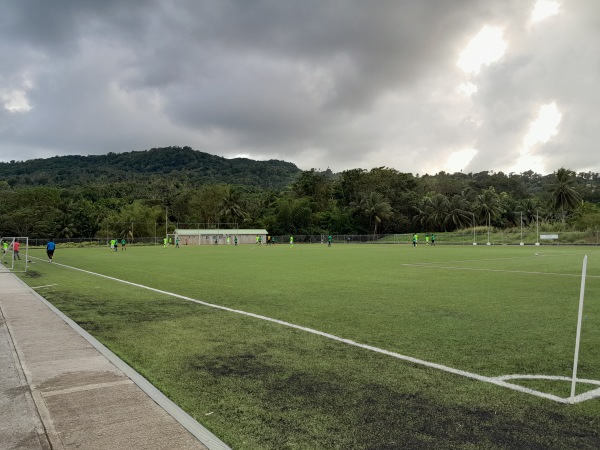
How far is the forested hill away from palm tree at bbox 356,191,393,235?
59.3 m

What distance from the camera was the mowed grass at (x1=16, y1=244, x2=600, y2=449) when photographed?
154 inches

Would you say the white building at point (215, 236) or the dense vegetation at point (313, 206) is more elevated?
the dense vegetation at point (313, 206)

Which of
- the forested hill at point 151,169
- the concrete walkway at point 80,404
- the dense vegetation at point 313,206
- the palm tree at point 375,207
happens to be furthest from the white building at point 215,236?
the concrete walkway at point 80,404

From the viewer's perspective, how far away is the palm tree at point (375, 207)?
102 metres

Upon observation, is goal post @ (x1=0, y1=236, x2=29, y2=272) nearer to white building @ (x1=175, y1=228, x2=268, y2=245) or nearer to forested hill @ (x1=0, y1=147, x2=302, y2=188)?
white building @ (x1=175, y1=228, x2=268, y2=245)

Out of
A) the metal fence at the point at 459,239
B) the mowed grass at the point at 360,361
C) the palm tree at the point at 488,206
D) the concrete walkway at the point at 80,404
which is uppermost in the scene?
the palm tree at the point at 488,206

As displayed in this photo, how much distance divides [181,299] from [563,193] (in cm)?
9164

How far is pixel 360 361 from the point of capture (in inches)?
237

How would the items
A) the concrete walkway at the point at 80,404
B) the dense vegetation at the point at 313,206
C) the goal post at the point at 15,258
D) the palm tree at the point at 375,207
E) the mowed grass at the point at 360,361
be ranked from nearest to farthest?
the concrete walkway at the point at 80,404, the mowed grass at the point at 360,361, the goal post at the point at 15,258, the dense vegetation at the point at 313,206, the palm tree at the point at 375,207

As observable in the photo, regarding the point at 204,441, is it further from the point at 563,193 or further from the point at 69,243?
the point at 563,193

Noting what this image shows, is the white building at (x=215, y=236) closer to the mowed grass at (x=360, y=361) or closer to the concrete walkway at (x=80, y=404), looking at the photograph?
the mowed grass at (x=360, y=361)

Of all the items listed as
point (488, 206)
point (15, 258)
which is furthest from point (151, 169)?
point (15, 258)

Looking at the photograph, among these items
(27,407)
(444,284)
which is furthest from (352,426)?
(444,284)

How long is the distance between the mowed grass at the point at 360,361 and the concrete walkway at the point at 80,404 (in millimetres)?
295
